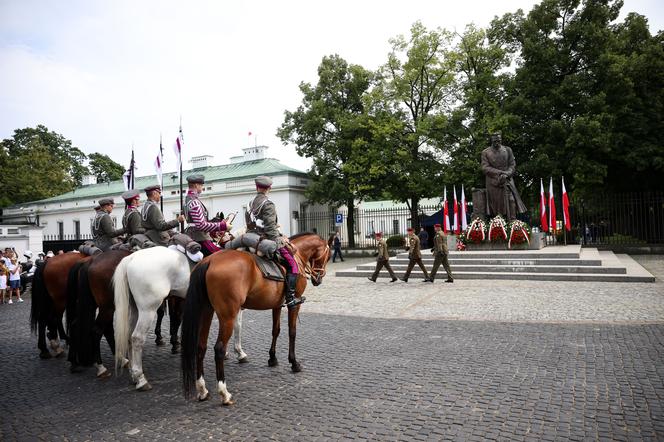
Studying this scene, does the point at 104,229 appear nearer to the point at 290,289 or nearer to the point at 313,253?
the point at 313,253

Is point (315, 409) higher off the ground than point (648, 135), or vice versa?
Answer: point (648, 135)

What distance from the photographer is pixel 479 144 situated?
85.7 feet

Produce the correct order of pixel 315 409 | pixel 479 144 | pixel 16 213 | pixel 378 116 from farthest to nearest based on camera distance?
pixel 16 213 < pixel 378 116 < pixel 479 144 < pixel 315 409

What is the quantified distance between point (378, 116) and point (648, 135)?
49.8ft

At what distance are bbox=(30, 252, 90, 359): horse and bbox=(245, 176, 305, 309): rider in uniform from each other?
3.29 meters

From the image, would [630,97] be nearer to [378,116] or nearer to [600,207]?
[600,207]

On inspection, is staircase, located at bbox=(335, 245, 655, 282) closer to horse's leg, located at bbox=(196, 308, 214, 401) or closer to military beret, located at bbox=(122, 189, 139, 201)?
military beret, located at bbox=(122, 189, 139, 201)

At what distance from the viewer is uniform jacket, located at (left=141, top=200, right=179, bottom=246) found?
6.91 metres

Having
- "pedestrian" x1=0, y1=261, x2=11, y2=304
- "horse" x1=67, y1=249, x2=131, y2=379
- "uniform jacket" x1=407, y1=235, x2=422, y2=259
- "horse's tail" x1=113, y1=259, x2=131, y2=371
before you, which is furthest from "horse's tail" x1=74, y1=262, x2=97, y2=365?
"uniform jacket" x1=407, y1=235, x2=422, y2=259

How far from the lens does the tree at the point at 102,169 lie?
6297 cm

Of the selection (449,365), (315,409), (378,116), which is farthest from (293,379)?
(378,116)

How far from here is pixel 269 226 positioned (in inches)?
232

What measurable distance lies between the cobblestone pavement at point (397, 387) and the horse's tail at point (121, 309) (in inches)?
18.3

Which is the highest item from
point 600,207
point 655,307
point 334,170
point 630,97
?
point 630,97
